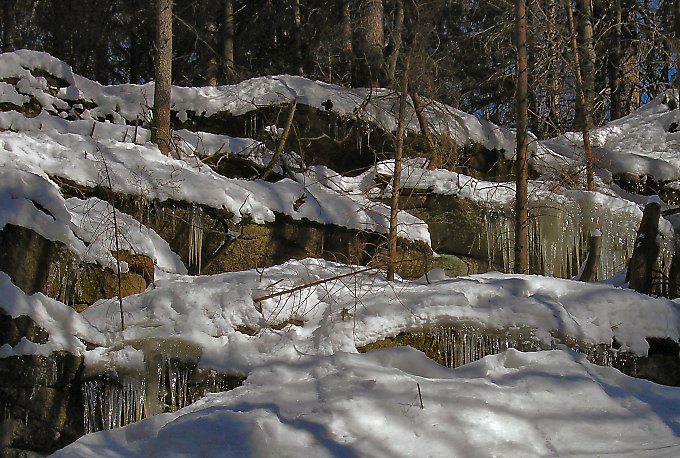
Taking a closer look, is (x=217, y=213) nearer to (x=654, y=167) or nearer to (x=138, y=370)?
(x=138, y=370)

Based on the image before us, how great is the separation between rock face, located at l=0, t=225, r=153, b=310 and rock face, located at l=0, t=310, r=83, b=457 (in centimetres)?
42

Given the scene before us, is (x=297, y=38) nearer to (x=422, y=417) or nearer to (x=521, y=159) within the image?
(x=521, y=159)

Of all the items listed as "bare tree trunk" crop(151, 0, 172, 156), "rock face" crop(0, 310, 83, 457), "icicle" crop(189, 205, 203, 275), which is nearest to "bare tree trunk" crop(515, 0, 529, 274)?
"icicle" crop(189, 205, 203, 275)

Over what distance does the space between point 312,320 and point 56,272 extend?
2.22m

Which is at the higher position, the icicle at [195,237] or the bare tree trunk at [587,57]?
the bare tree trunk at [587,57]

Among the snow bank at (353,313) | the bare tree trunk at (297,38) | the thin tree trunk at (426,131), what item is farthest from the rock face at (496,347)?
the bare tree trunk at (297,38)

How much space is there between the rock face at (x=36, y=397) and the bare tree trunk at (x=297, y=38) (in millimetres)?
11036

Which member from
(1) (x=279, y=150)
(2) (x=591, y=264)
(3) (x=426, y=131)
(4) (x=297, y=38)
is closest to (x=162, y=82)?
(1) (x=279, y=150)

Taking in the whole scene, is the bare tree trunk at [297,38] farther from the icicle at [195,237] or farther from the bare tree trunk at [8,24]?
the icicle at [195,237]

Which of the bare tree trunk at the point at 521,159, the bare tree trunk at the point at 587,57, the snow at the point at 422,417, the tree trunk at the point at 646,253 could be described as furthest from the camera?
the bare tree trunk at the point at 587,57

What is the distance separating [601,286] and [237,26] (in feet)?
40.7

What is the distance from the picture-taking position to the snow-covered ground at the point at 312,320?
13.0ft

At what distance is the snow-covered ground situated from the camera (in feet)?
13.0

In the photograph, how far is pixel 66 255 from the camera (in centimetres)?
618
